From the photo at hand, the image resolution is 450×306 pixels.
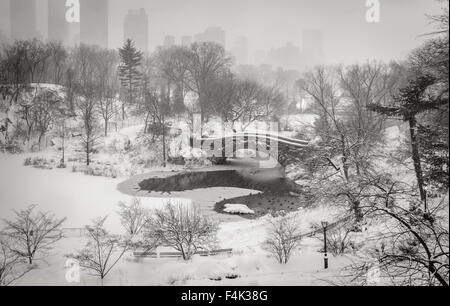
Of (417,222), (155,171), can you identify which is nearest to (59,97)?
(155,171)

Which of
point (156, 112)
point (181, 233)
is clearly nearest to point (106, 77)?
point (156, 112)

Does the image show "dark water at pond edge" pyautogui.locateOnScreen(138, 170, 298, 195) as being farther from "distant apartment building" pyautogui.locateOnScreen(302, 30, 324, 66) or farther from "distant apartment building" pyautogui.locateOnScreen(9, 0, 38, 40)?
"distant apartment building" pyautogui.locateOnScreen(302, 30, 324, 66)

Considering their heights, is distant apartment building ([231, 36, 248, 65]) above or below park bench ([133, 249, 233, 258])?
above

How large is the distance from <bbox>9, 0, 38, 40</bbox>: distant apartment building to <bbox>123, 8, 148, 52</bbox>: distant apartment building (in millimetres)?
45070

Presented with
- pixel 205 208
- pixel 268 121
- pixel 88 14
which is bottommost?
pixel 205 208

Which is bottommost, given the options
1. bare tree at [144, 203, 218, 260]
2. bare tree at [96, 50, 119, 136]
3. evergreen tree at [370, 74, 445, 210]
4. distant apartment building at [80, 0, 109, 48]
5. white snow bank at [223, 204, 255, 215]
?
white snow bank at [223, 204, 255, 215]

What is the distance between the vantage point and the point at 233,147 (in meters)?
38.4

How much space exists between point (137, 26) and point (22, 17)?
162ft

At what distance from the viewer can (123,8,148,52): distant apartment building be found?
333ft

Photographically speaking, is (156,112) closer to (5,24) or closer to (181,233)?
(181,233)

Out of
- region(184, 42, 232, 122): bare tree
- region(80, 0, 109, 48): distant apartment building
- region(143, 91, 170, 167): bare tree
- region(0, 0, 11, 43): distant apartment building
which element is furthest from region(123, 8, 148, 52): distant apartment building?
region(143, 91, 170, 167): bare tree

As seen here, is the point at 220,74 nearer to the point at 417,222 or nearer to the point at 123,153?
the point at 123,153

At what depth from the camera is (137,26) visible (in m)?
101

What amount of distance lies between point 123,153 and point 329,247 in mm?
28371
